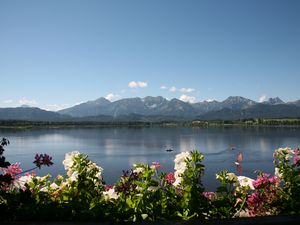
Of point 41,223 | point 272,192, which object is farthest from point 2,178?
point 272,192

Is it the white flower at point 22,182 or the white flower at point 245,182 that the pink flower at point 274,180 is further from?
the white flower at point 22,182

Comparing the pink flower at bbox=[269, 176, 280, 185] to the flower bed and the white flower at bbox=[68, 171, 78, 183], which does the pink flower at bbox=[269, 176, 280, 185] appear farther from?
the white flower at bbox=[68, 171, 78, 183]

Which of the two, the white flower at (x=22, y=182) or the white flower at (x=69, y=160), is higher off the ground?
the white flower at (x=69, y=160)

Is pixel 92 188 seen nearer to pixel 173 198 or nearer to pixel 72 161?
pixel 72 161

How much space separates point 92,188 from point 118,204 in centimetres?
80

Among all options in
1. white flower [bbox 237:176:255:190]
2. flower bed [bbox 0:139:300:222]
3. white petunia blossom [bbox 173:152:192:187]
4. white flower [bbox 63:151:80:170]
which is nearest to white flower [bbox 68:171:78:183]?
flower bed [bbox 0:139:300:222]

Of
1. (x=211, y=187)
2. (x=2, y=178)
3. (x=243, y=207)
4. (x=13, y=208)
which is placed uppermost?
(x=2, y=178)

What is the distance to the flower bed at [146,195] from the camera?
3418mm

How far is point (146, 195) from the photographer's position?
394cm

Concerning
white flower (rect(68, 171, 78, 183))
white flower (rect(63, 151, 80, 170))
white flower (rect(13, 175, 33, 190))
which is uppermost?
white flower (rect(63, 151, 80, 170))

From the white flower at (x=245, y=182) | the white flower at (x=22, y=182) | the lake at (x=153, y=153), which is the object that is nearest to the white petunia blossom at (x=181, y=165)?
the white flower at (x=245, y=182)

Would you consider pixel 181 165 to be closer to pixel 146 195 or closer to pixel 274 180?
pixel 146 195

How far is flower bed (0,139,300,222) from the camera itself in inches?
135

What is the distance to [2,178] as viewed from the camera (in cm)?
339
